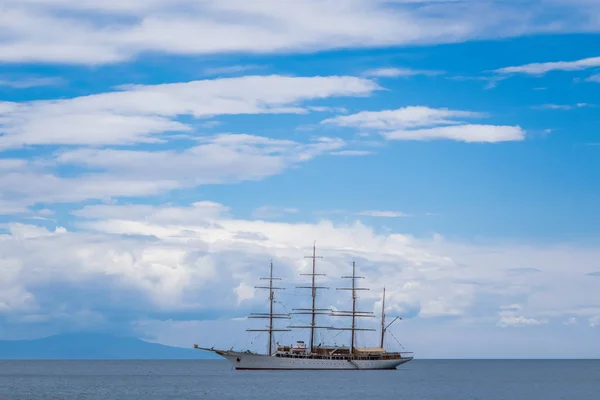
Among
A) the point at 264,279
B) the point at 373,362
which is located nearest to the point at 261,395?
the point at 264,279

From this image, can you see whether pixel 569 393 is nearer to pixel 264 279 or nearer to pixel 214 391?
pixel 214 391

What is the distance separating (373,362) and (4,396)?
102255mm

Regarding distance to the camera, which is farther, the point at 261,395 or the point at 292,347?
the point at 292,347

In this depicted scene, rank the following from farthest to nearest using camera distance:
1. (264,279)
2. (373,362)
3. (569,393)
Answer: (373,362) → (264,279) → (569,393)

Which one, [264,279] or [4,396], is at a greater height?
[264,279]

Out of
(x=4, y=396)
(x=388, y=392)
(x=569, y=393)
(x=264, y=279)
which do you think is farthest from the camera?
(x=264, y=279)

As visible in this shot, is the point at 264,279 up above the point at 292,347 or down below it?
above

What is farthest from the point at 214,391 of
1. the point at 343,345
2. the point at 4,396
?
the point at 343,345

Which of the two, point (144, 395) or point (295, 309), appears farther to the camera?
point (295, 309)

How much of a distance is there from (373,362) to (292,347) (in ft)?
76.7

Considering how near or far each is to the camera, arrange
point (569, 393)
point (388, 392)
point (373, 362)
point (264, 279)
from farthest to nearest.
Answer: point (373, 362) → point (264, 279) → point (569, 393) → point (388, 392)

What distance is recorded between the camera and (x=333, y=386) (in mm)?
137375

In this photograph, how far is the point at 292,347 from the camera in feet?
612

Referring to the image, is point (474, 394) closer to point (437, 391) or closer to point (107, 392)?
point (437, 391)
